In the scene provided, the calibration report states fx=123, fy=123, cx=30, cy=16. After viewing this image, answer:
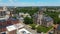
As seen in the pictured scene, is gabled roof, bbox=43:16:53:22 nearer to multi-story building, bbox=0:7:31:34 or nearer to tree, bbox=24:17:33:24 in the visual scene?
tree, bbox=24:17:33:24

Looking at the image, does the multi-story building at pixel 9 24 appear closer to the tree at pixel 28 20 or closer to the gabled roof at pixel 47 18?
the tree at pixel 28 20

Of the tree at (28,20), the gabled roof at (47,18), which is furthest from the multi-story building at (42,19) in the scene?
Result: the tree at (28,20)

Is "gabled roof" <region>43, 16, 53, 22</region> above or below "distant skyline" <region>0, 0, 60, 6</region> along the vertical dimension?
below

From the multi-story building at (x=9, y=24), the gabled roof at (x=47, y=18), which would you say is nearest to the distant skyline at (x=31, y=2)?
the multi-story building at (x=9, y=24)

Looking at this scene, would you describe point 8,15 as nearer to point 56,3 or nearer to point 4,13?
point 4,13

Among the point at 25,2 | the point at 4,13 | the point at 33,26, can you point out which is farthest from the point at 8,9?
the point at 33,26

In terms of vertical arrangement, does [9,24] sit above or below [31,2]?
below

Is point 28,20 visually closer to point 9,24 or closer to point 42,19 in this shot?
point 42,19

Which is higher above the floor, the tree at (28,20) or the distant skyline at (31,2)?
the distant skyline at (31,2)

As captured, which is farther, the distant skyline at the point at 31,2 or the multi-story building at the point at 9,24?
the distant skyline at the point at 31,2

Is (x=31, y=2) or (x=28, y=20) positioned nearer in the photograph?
(x=28, y=20)

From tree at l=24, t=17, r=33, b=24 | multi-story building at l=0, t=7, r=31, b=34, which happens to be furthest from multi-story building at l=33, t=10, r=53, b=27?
multi-story building at l=0, t=7, r=31, b=34

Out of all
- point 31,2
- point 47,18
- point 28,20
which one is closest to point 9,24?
point 28,20
